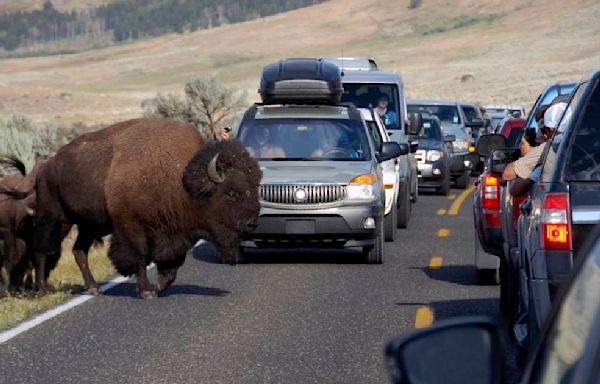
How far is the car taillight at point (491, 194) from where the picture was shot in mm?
12445

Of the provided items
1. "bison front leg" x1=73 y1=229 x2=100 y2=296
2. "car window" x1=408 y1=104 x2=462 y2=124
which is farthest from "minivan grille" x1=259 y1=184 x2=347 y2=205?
"car window" x1=408 y1=104 x2=462 y2=124

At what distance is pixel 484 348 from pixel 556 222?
3926 millimetres

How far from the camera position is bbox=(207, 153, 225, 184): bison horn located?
Answer: 42.6ft

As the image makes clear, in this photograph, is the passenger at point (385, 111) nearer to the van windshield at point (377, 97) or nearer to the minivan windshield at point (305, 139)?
the van windshield at point (377, 97)

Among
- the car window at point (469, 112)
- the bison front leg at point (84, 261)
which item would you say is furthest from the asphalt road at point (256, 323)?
the car window at point (469, 112)

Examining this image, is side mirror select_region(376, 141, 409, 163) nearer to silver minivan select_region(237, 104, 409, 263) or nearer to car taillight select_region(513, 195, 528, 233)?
silver minivan select_region(237, 104, 409, 263)

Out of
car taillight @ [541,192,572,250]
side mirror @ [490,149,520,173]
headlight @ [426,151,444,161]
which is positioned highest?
car taillight @ [541,192,572,250]

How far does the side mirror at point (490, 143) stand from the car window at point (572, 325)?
28.4ft

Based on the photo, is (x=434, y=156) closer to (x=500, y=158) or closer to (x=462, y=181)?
(x=462, y=181)

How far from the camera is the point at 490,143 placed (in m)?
11.7

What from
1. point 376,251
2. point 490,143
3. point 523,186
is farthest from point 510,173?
point 376,251

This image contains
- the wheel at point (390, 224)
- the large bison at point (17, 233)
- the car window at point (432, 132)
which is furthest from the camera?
the car window at point (432, 132)

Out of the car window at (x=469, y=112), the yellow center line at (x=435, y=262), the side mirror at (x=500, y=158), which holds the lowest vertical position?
the car window at (x=469, y=112)

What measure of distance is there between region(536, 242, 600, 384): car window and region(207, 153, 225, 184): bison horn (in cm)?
1011
